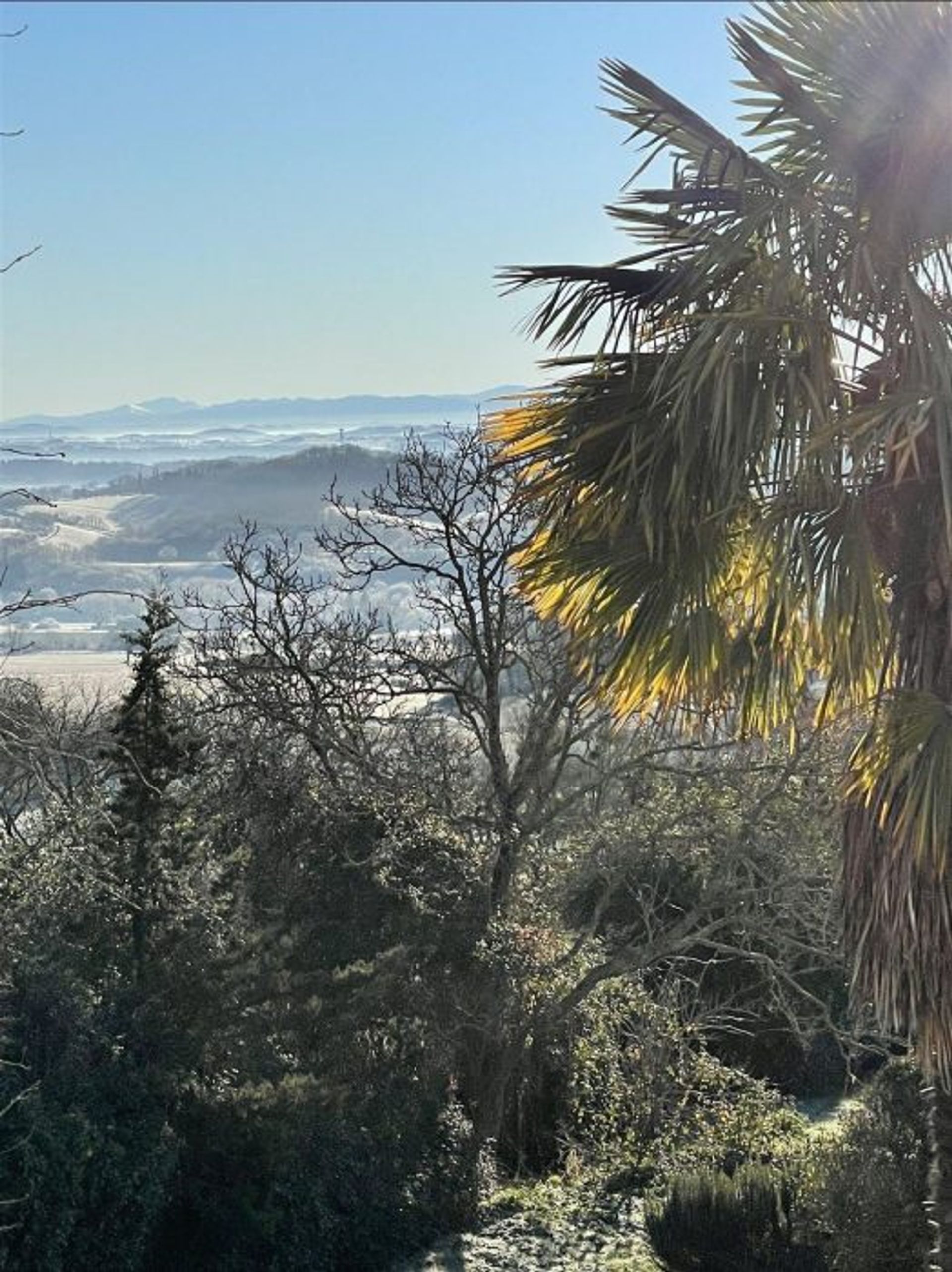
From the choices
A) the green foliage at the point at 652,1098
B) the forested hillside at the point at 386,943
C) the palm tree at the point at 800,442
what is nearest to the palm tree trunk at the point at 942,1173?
the palm tree at the point at 800,442

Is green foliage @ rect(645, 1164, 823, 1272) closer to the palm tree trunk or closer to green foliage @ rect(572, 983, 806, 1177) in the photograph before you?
green foliage @ rect(572, 983, 806, 1177)

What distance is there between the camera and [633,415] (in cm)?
575

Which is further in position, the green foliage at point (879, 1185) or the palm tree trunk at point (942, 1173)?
the green foliage at point (879, 1185)

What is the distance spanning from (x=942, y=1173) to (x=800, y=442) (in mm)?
3393

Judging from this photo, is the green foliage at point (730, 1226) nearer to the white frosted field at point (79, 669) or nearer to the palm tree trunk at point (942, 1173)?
the palm tree trunk at point (942, 1173)

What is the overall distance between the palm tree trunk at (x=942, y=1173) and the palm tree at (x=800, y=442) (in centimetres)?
1

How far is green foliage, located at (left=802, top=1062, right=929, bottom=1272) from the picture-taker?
9.56m

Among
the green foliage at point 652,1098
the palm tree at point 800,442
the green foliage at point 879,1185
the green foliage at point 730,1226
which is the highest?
the palm tree at point 800,442

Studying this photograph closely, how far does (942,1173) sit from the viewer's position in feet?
20.9

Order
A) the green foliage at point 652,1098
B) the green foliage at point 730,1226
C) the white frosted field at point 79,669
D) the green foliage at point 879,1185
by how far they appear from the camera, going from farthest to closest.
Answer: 1. the white frosted field at point 79,669
2. the green foliage at point 652,1098
3. the green foliage at point 730,1226
4. the green foliage at point 879,1185

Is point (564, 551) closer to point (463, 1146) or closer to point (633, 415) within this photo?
point (633, 415)

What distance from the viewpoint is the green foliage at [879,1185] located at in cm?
956

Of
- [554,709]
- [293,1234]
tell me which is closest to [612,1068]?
[554,709]

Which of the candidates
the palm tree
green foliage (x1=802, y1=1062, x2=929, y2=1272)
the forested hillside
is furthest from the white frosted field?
the palm tree
